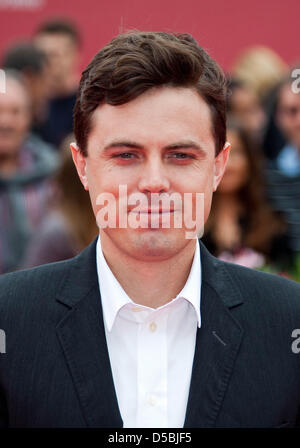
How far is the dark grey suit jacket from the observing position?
73.9 inches

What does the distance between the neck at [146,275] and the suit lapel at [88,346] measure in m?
0.08

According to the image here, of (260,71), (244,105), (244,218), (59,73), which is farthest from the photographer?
(260,71)

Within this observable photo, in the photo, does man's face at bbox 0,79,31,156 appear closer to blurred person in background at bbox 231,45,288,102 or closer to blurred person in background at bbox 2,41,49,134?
blurred person in background at bbox 2,41,49,134

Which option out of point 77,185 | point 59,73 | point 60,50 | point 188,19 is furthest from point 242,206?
point 188,19

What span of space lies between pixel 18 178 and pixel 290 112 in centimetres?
192

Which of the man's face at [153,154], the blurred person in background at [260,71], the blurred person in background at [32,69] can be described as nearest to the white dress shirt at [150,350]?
the man's face at [153,154]

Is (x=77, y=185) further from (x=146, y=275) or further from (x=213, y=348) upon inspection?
(x=213, y=348)

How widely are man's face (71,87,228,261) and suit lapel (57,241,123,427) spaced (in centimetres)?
17

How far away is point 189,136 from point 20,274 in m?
0.62

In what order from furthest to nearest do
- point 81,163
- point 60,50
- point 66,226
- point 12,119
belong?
point 60,50, point 12,119, point 66,226, point 81,163

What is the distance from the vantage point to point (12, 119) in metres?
4.89

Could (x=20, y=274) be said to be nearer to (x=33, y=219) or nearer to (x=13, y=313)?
(x=13, y=313)

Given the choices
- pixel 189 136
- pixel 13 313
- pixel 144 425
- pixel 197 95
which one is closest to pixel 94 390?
pixel 144 425

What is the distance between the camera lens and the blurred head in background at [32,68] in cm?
598
